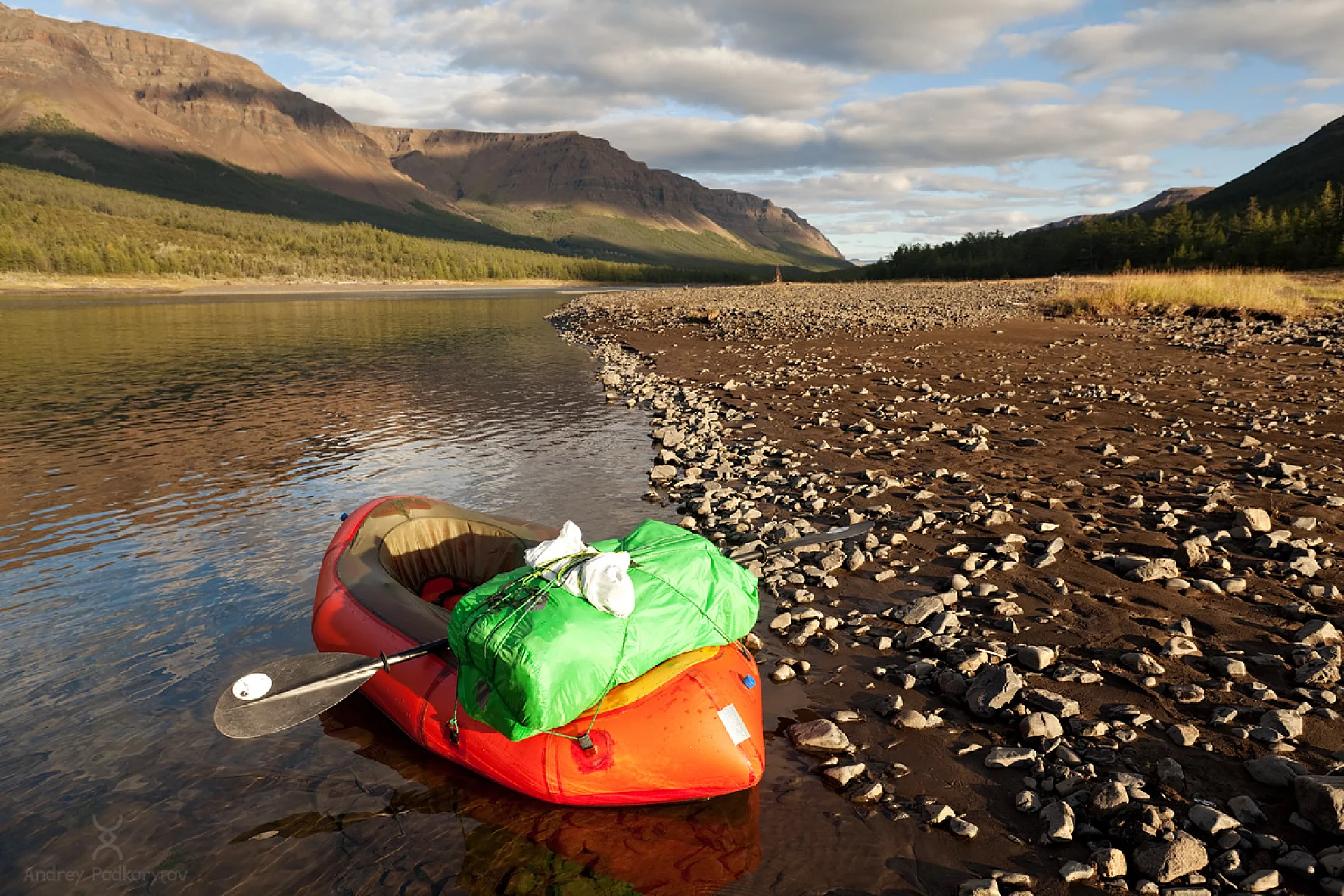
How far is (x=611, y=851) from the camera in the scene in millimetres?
5070

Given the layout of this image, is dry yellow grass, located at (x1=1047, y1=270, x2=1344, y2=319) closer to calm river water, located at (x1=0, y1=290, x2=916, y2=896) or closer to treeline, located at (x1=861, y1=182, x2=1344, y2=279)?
treeline, located at (x1=861, y1=182, x2=1344, y2=279)

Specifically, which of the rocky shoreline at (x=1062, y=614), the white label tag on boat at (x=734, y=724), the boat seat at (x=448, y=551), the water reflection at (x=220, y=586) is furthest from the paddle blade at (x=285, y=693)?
the rocky shoreline at (x=1062, y=614)

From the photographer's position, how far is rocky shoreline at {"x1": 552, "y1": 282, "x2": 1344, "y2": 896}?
4629 mm

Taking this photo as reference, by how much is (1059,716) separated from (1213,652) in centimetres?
184

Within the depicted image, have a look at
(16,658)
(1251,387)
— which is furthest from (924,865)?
(1251,387)

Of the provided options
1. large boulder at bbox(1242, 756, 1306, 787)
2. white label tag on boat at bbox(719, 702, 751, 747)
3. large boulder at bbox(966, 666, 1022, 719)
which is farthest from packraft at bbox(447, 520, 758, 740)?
large boulder at bbox(1242, 756, 1306, 787)

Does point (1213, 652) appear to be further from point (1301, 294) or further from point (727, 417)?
point (1301, 294)

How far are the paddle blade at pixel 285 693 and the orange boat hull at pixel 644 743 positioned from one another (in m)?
0.75

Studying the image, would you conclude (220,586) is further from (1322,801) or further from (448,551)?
(1322,801)

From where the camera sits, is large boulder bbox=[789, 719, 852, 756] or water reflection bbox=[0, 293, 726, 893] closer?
water reflection bbox=[0, 293, 726, 893]

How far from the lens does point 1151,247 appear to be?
2697 inches

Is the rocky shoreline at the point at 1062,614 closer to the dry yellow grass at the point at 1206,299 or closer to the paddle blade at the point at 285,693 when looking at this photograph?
the paddle blade at the point at 285,693

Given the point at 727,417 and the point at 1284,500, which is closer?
the point at 1284,500

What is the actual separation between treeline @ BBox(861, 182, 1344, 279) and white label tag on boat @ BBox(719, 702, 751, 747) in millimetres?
64238
